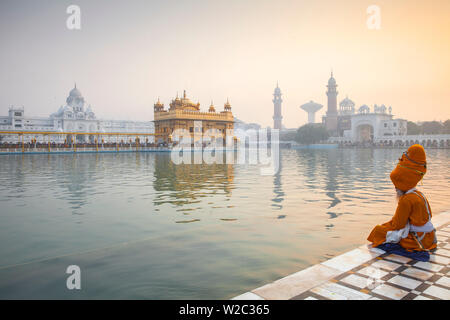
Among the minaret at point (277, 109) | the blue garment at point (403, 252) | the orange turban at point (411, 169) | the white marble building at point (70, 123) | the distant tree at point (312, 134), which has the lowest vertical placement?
the blue garment at point (403, 252)

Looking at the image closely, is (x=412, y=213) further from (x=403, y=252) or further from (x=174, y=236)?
(x=174, y=236)

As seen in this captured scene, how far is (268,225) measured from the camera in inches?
223

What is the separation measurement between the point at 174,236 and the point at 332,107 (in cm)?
10741

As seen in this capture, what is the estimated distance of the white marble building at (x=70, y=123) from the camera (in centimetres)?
7544

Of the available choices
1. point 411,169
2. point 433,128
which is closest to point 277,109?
point 433,128

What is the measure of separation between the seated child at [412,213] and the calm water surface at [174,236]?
0.77 m

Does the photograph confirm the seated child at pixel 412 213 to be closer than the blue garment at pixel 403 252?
No

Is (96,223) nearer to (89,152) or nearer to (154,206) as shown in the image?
(154,206)

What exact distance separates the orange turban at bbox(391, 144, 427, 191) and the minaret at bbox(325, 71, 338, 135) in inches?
4050

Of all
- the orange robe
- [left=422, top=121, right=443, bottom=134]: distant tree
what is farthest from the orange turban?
[left=422, top=121, right=443, bottom=134]: distant tree

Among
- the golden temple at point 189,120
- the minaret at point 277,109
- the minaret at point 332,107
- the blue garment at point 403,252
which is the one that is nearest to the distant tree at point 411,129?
the minaret at point 332,107

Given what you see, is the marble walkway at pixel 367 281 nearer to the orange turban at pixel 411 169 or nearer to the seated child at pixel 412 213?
the seated child at pixel 412 213

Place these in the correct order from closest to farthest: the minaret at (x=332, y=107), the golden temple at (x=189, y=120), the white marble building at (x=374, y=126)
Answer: the golden temple at (x=189, y=120)
the white marble building at (x=374, y=126)
the minaret at (x=332, y=107)

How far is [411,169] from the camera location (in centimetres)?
388
